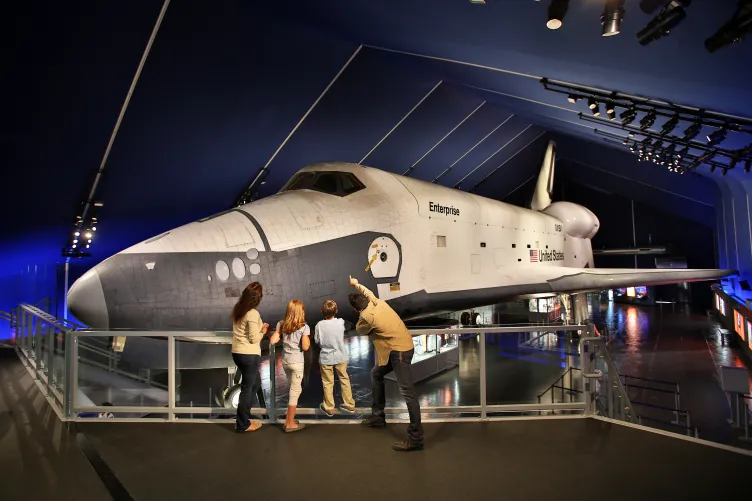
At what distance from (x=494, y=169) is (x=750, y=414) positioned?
50.1ft

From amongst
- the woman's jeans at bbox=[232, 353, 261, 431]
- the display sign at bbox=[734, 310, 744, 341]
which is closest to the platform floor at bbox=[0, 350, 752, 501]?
the woman's jeans at bbox=[232, 353, 261, 431]

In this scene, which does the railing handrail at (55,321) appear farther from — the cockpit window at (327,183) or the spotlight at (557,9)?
the spotlight at (557,9)

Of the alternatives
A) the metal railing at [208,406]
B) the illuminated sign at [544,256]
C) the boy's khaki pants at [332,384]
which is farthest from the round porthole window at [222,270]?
the illuminated sign at [544,256]

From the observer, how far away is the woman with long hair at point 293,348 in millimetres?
3168

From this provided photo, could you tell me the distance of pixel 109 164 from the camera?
7469mm

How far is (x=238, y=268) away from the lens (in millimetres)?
3736

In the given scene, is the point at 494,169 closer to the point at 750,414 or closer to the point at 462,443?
the point at 750,414

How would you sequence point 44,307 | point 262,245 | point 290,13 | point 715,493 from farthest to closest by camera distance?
point 44,307 < point 290,13 < point 262,245 < point 715,493

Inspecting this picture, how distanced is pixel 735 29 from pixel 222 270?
4470 mm

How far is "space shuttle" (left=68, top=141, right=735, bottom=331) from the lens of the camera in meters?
3.44

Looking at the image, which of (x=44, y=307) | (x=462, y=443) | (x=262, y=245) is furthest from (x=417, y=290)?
(x=44, y=307)

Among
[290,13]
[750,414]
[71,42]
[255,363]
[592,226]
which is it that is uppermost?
[290,13]

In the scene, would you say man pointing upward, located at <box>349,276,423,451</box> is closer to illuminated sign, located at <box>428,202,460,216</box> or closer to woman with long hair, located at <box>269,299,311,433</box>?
woman with long hair, located at <box>269,299,311,433</box>

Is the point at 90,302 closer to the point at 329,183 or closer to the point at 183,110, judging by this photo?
the point at 329,183
